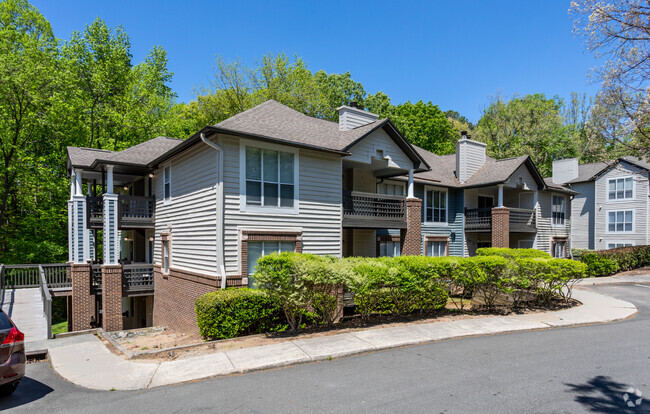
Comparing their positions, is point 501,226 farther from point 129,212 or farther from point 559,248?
point 129,212

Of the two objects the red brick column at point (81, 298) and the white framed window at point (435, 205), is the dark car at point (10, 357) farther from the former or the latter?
the white framed window at point (435, 205)

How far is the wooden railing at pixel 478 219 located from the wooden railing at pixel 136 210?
59.8 feet

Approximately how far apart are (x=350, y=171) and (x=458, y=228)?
9.72 metres

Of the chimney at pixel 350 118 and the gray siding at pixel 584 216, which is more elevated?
the chimney at pixel 350 118

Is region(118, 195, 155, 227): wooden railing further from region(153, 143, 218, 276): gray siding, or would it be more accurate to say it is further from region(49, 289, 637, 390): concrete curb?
region(49, 289, 637, 390): concrete curb

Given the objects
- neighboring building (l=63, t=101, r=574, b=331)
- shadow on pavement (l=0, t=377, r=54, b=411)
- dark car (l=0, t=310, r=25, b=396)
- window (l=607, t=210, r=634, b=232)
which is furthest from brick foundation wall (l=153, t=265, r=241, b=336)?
window (l=607, t=210, r=634, b=232)

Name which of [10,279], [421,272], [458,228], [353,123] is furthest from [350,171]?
Answer: [10,279]

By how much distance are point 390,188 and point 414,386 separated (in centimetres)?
1446

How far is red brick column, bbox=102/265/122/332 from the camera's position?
54.4 ft

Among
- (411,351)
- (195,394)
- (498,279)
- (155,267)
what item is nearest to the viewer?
(195,394)

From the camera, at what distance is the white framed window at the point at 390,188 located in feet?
65.4

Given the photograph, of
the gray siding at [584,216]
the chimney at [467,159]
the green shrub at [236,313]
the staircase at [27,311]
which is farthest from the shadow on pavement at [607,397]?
the gray siding at [584,216]

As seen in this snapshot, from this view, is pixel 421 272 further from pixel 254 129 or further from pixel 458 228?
pixel 458 228

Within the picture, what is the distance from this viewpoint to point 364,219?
16.4m
